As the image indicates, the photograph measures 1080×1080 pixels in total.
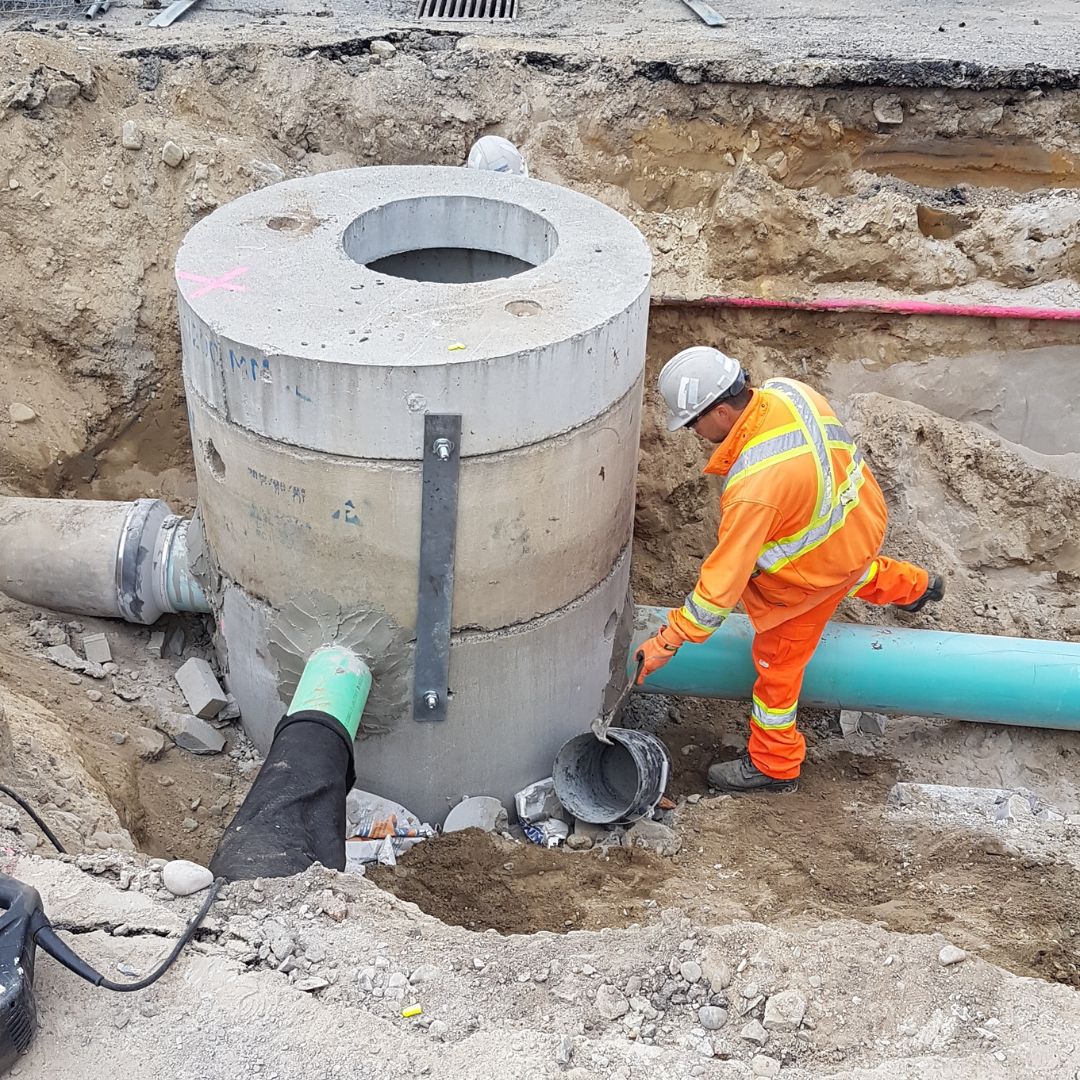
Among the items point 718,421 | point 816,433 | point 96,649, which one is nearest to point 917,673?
point 816,433

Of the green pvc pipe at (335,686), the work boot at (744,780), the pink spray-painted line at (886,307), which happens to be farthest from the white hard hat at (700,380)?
the pink spray-painted line at (886,307)

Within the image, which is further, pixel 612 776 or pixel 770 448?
pixel 612 776

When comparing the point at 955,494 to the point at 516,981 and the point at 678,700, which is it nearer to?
the point at 678,700

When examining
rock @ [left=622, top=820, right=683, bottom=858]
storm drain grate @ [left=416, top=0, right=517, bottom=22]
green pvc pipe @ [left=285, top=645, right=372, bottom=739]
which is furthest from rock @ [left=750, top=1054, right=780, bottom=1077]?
storm drain grate @ [left=416, top=0, right=517, bottom=22]

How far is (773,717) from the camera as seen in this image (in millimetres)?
4898

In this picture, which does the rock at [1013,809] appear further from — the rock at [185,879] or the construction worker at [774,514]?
the rock at [185,879]

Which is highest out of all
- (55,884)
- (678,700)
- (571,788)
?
(55,884)

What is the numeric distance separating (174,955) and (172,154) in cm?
480

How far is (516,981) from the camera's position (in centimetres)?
301

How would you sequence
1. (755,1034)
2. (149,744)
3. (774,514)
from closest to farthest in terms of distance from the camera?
(755,1034), (774,514), (149,744)

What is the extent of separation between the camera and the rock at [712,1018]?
2914 millimetres

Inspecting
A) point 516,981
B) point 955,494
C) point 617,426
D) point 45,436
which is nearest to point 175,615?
point 45,436

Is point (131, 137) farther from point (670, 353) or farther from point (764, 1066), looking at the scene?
point (764, 1066)

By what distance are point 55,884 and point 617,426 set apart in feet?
7.92
